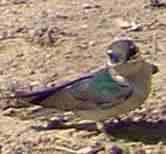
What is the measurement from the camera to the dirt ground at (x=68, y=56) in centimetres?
580

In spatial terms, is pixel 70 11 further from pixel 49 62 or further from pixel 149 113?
pixel 149 113

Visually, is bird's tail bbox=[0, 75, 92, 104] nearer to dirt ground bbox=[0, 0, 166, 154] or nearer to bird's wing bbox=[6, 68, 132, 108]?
bird's wing bbox=[6, 68, 132, 108]

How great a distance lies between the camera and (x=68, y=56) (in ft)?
23.9

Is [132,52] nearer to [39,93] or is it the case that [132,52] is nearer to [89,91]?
[89,91]

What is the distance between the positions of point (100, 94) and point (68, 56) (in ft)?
4.57

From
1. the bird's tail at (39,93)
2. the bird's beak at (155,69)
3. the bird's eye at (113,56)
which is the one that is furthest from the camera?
the bird's beak at (155,69)

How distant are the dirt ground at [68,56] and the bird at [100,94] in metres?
0.13

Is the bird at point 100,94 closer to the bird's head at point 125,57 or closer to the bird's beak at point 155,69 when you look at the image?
the bird's head at point 125,57

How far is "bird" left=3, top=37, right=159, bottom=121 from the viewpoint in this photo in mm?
5922

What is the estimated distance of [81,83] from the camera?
5957 mm

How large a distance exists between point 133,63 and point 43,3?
9.19 feet

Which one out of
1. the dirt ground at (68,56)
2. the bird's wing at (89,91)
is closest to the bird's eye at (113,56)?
the bird's wing at (89,91)

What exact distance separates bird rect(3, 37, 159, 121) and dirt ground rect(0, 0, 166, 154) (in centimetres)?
13

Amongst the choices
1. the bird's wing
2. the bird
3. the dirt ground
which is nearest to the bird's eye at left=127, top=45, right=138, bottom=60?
the bird
